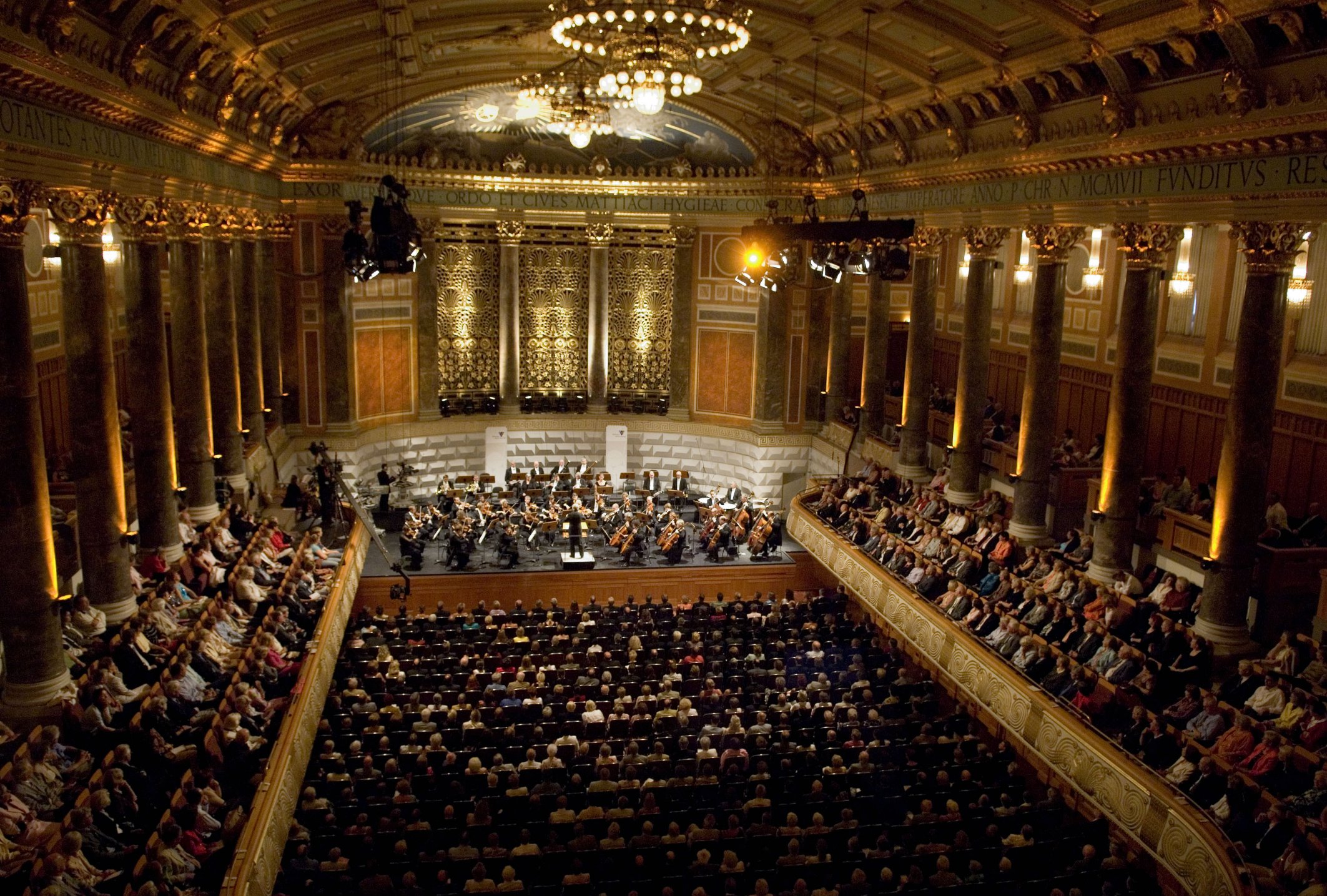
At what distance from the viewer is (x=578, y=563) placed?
22.9 m

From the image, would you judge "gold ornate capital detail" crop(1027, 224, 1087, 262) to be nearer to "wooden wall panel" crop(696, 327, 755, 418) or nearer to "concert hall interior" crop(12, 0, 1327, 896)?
"concert hall interior" crop(12, 0, 1327, 896)

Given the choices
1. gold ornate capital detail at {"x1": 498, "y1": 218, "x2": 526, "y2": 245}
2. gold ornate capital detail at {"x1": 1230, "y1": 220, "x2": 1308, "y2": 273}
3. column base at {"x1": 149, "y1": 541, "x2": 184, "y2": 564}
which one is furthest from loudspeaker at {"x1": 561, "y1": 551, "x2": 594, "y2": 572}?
gold ornate capital detail at {"x1": 1230, "y1": 220, "x2": 1308, "y2": 273}

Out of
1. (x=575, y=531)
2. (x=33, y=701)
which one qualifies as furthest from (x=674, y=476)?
(x=33, y=701)

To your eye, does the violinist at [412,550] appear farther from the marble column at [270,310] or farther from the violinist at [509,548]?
the marble column at [270,310]

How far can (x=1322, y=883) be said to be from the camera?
30.2 ft

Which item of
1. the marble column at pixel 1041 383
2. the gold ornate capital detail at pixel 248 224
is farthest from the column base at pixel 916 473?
the gold ornate capital detail at pixel 248 224

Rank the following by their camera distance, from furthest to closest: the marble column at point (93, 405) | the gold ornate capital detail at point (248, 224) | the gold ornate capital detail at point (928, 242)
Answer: the gold ornate capital detail at point (928, 242)
the gold ornate capital detail at point (248, 224)
the marble column at point (93, 405)

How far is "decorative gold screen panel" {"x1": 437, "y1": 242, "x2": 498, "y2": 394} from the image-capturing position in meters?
30.1

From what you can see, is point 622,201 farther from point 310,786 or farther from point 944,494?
point 310,786

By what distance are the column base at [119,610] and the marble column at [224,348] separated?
6.76 meters

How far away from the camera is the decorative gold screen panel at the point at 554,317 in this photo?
102ft

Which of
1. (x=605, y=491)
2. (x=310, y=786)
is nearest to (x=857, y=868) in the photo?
(x=310, y=786)

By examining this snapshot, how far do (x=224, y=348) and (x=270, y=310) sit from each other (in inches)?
201

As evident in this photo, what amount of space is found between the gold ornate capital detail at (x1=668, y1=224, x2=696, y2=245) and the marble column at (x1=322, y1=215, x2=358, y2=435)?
934cm
